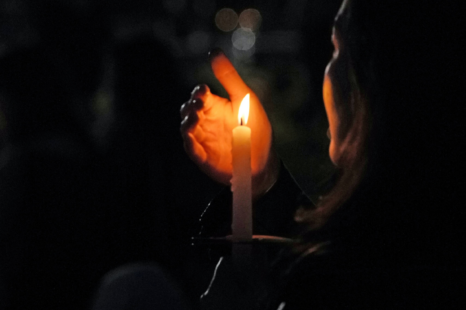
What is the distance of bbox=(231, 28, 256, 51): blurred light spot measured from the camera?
2.44 metres

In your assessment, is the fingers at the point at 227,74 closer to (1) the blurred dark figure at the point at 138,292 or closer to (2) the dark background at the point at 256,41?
(1) the blurred dark figure at the point at 138,292

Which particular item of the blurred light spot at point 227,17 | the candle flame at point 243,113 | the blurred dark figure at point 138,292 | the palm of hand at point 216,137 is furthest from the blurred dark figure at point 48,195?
the blurred light spot at point 227,17

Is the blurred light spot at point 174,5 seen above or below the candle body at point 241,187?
above

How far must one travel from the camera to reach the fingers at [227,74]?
2.06 feet

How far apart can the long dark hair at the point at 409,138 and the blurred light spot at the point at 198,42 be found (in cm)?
195

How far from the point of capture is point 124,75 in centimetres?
154

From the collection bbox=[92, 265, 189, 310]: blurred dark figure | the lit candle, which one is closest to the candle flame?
the lit candle

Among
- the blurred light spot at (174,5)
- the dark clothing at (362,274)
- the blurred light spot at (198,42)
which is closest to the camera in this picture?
the dark clothing at (362,274)

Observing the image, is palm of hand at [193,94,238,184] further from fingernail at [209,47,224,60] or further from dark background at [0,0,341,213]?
dark background at [0,0,341,213]

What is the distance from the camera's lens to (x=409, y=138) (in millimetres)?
502

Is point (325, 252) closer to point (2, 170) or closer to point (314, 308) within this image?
point (314, 308)

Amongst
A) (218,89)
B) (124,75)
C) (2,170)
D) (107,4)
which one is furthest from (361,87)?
(107,4)

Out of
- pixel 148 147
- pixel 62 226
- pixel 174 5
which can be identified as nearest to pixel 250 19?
pixel 174 5

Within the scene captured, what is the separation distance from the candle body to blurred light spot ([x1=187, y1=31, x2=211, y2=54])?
203 cm
